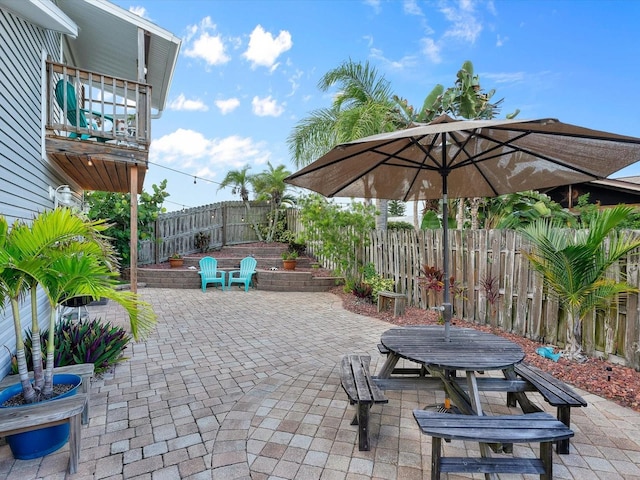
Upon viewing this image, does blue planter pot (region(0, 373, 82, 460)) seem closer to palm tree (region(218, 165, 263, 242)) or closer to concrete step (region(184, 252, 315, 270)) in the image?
concrete step (region(184, 252, 315, 270))

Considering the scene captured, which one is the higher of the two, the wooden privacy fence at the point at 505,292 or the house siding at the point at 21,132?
the house siding at the point at 21,132

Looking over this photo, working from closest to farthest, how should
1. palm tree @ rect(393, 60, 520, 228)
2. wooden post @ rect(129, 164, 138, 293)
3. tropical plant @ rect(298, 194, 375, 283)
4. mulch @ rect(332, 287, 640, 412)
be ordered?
1. mulch @ rect(332, 287, 640, 412)
2. wooden post @ rect(129, 164, 138, 293)
3. tropical plant @ rect(298, 194, 375, 283)
4. palm tree @ rect(393, 60, 520, 228)

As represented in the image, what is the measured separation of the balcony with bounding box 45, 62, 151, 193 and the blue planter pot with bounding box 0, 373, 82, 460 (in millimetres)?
3527

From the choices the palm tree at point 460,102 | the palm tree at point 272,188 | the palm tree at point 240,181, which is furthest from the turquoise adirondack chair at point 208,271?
the palm tree at point 460,102

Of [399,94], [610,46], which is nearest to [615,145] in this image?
[399,94]

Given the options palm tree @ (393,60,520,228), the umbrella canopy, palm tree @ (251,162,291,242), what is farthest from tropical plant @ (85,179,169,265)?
the umbrella canopy

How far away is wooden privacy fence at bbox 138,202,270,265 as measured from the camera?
434 inches

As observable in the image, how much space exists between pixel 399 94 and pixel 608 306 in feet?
26.0

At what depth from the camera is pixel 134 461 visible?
2107mm

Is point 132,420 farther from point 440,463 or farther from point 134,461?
point 440,463

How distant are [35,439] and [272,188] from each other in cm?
1137

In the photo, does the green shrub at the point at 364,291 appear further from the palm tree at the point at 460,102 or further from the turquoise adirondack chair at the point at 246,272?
the palm tree at the point at 460,102

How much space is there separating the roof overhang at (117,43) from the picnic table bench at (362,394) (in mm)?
5824

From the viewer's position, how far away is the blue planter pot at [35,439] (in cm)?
211
